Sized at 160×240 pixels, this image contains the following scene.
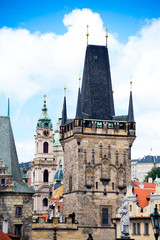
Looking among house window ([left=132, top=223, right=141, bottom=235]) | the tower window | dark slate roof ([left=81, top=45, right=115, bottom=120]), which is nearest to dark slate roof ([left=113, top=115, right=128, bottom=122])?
dark slate roof ([left=81, top=45, right=115, bottom=120])

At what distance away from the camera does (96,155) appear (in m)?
65.8

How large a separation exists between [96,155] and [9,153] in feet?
30.5

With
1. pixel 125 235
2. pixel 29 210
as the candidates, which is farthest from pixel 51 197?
pixel 125 235

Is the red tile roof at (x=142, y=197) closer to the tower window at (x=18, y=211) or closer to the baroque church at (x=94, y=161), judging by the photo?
the baroque church at (x=94, y=161)

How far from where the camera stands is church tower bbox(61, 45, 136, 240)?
211ft

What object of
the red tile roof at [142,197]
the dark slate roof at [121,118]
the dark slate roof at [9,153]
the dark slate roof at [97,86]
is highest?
the dark slate roof at [97,86]

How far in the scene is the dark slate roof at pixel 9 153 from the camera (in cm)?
6025

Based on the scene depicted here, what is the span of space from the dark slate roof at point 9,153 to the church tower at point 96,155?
6429 millimetres

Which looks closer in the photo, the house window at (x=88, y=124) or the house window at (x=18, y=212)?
the house window at (x=18, y=212)

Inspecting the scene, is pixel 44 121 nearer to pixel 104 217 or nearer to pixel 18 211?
pixel 104 217

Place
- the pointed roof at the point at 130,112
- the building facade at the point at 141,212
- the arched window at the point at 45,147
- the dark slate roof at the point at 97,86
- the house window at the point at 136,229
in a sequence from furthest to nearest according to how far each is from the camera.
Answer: the arched window at the point at 45,147
the dark slate roof at the point at 97,86
the pointed roof at the point at 130,112
the house window at the point at 136,229
the building facade at the point at 141,212

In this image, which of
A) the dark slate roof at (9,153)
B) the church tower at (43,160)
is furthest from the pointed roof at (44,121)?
the dark slate roof at (9,153)

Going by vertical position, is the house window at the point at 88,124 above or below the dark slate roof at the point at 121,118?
below

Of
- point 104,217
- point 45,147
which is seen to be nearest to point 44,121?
point 45,147
